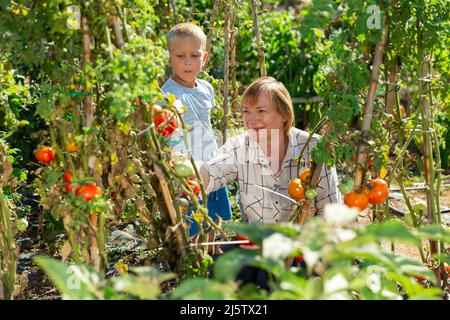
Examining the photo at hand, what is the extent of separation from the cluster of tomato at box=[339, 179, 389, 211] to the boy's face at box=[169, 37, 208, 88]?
1.19 metres

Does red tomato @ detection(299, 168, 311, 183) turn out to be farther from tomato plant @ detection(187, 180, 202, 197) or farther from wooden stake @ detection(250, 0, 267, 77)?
wooden stake @ detection(250, 0, 267, 77)

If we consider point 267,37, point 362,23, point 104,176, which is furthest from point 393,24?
point 267,37

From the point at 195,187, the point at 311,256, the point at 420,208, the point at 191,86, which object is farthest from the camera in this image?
the point at 191,86

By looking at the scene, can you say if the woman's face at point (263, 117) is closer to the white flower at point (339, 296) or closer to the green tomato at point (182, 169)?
the green tomato at point (182, 169)

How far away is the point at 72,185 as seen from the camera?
1989mm

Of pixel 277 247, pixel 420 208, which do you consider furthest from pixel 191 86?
pixel 277 247

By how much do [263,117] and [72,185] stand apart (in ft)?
3.08

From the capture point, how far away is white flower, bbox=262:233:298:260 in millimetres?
1483

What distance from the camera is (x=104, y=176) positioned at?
220 cm

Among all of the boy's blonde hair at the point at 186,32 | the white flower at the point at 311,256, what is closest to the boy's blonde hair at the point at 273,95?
the boy's blonde hair at the point at 186,32

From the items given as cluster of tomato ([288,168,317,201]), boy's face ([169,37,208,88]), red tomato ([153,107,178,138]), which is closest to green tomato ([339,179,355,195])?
cluster of tomato ([288,168,317,201])

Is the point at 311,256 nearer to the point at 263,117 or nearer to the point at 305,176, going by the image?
the point at 305,176
